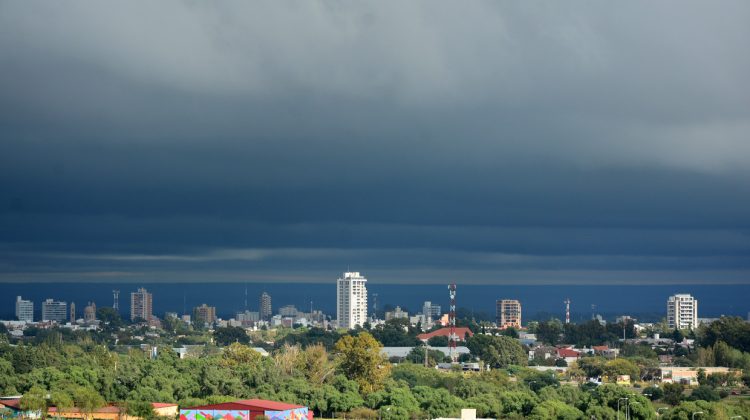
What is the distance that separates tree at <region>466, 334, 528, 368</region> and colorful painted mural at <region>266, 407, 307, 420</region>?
5254cm

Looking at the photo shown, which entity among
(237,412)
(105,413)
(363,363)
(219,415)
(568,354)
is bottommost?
(568,354)

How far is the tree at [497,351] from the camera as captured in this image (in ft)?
336

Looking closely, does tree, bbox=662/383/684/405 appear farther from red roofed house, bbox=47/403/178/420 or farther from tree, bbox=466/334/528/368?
red roofed house, bbox=47/403/178/420

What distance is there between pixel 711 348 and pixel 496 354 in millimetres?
18152

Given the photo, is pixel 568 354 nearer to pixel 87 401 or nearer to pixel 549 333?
pixel 549 333

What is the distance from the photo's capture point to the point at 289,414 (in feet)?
159

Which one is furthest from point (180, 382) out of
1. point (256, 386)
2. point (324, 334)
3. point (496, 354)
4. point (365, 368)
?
point (324, 334)

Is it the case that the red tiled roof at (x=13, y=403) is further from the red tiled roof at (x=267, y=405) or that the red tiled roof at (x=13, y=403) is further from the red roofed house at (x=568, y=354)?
the red roofed house at (x=568, y=354)

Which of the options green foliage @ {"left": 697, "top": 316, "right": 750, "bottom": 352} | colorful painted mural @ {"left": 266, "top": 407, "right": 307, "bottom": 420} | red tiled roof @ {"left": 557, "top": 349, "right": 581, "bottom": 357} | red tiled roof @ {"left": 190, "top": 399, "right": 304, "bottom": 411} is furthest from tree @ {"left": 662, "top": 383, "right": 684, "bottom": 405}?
red tiled roof @ {"left": 557, "top": 349, "right": 581, "bottom": 357}

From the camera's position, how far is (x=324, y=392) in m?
57.0

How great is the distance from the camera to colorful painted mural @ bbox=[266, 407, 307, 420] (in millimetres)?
47312

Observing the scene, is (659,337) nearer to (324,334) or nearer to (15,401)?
(324,334)

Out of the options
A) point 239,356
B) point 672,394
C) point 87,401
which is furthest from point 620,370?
point 87,401

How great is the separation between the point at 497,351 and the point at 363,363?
39.8 meters
